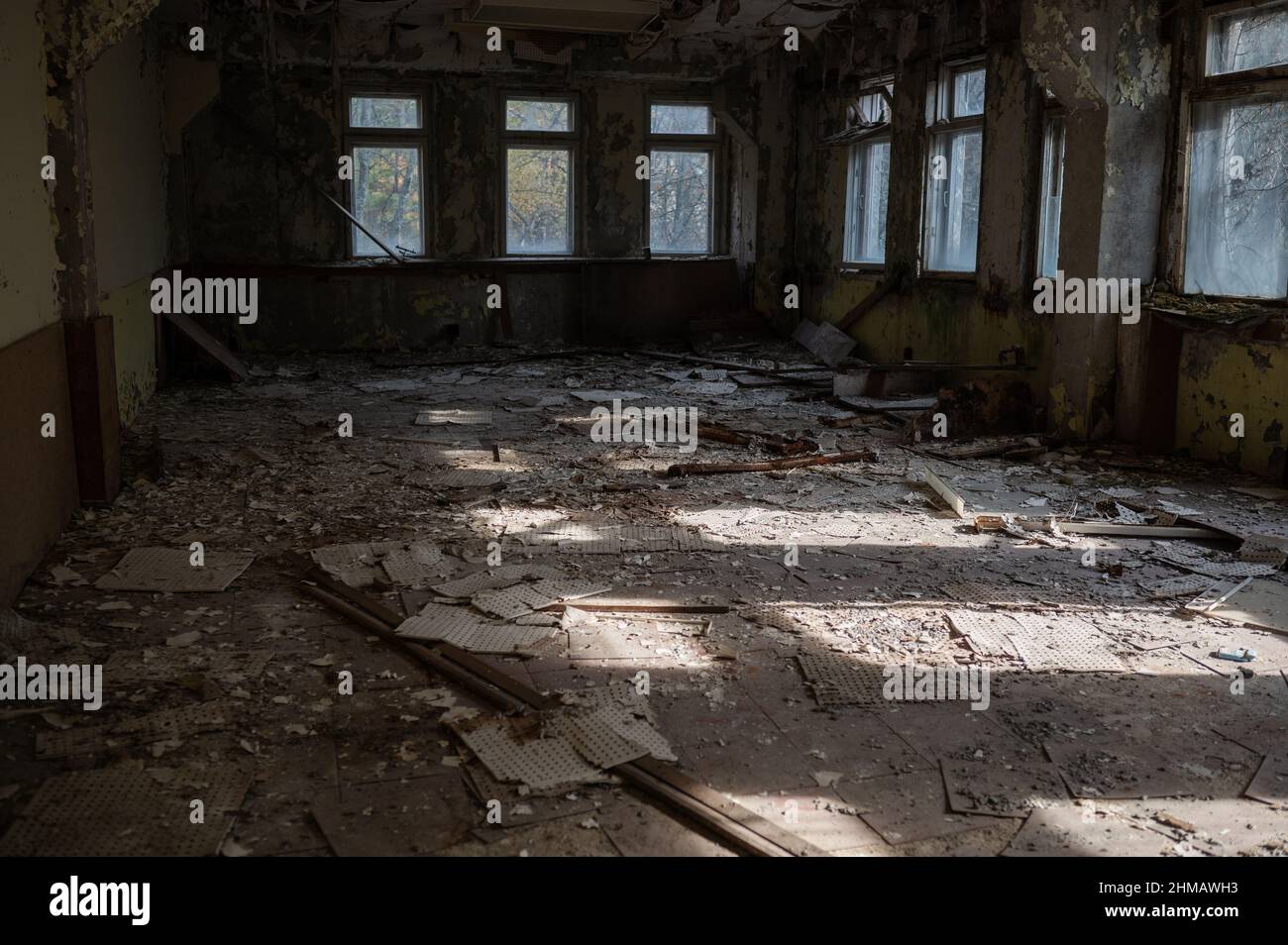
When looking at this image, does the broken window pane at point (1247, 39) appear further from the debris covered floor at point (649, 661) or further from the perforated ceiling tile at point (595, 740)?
the perforated ceiling tile at point (595, 740)

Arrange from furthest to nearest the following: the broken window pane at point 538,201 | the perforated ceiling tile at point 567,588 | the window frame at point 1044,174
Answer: the broken window pane at point 538,201
the window frame at point 1044,174
the perforated ceiling tile at point 567,588

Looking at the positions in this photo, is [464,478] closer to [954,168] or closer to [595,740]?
[595,740]

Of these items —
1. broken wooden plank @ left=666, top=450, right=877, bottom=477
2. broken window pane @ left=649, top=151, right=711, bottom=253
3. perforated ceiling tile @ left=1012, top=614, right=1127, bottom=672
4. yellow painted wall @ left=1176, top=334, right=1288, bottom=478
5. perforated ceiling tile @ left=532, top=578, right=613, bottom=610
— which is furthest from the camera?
broken window pane @ left=649, top=151, right=711, bottom=253

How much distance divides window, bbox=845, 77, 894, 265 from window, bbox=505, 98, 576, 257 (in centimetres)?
350

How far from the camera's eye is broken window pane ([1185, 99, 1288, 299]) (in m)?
7.14

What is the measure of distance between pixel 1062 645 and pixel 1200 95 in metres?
4.93

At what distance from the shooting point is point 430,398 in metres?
10.5

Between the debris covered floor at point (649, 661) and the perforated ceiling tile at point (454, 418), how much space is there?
56.8 inches

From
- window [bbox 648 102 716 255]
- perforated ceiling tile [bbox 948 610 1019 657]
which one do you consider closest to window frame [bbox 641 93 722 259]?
window [bbox 648 102 716 255]

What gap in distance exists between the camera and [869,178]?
1245cm

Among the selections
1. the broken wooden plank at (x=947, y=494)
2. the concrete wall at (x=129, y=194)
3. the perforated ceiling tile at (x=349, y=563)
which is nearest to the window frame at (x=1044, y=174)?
the broken wooden plank at (x=947, y=494)

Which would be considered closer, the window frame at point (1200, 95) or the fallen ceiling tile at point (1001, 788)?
the fallen ceiling tile at point (1001, 788)

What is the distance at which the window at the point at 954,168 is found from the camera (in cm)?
1032

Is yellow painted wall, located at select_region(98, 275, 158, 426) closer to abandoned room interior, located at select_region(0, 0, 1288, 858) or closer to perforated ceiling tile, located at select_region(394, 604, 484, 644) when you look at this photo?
abandoned room interior, located at select_region(0, 0, 1288, 858)
